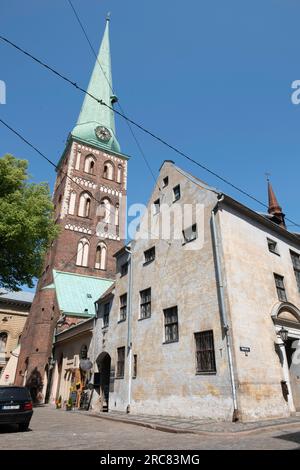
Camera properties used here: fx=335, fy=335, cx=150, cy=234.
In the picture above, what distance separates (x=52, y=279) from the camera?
34.0 m

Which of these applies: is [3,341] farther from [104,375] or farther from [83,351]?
[104,375]

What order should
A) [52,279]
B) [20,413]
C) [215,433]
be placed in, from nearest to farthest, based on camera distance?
[215,433], [20,413], [52,279]

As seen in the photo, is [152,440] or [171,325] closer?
[152,440]

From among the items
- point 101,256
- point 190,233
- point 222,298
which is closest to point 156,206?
point 190,233

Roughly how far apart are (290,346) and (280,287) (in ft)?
9.11

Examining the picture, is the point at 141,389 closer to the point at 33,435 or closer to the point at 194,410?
the point at 194,410

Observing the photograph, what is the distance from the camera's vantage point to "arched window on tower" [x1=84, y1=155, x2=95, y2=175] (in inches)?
1706

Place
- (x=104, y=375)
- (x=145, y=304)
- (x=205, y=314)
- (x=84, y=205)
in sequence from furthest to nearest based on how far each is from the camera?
1. (x=84, y=205)
2. (x=104, y=375)
3. (x=145, y=304)
4. (x=205, y=314)

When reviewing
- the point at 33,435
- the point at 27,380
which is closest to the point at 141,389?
the point at 33,435

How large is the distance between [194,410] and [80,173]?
3421 cm

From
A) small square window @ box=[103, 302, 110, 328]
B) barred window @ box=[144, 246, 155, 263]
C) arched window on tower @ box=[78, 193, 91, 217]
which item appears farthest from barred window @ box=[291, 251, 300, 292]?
arched window on tower @ box=[78, 193, 91, 217]

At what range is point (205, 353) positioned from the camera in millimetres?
13523
